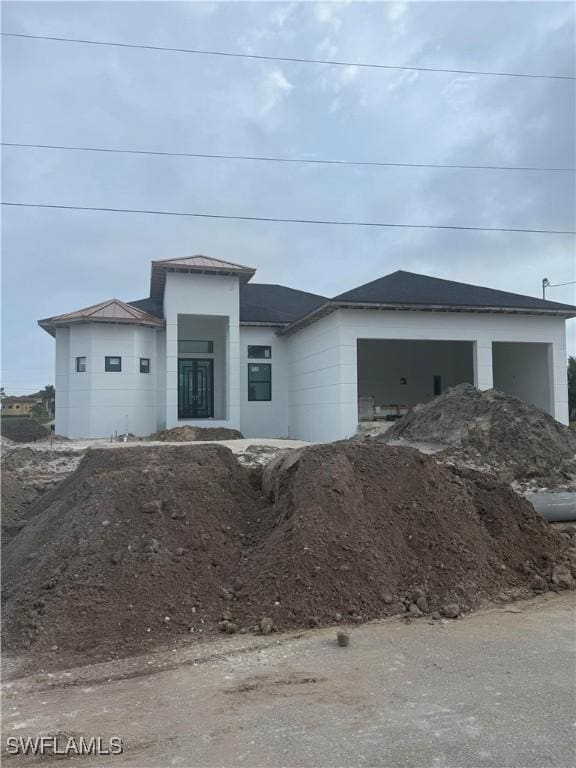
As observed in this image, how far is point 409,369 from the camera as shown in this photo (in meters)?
26.4

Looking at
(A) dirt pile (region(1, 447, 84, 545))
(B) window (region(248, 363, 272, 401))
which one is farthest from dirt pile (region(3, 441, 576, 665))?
(B) window (region(248, 363, 272, 401))

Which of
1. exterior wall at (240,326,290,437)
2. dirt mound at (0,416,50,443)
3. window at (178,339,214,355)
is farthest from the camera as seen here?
window at (178,339,214,355)

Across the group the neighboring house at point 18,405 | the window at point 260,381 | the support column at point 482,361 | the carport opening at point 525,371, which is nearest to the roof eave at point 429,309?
the support column at point 482,361

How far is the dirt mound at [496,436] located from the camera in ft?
38.3

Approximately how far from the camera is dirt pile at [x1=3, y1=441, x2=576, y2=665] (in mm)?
5293

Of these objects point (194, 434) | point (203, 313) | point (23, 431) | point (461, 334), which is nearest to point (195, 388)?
point (203, 313)

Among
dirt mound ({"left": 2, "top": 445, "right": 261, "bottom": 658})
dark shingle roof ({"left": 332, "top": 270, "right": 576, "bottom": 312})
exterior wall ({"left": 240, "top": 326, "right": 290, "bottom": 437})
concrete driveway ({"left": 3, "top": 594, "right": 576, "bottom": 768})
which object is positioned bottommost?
concrete driveway ({"left": 3, "top": 594, "right": 576, "bottom": 768})

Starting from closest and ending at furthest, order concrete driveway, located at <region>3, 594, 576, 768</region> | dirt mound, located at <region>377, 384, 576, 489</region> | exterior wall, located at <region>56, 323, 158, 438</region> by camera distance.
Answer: concrete driveway, located at <region>3, 594, 576, 768</region>
dirt mound, located at <region>377, 384, 576, 489</region>
exterior wall, located at <region>56, 323, 158, 438</region>

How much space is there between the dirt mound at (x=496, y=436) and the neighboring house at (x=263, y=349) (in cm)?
321

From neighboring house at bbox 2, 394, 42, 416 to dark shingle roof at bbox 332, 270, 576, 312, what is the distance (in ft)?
128

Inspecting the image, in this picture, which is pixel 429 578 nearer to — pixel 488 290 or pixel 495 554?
pixel 495 554

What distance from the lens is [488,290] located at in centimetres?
2047

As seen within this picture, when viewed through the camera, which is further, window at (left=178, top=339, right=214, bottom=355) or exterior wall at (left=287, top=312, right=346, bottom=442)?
window at (left=178, top=339, right=214, bottom=355)

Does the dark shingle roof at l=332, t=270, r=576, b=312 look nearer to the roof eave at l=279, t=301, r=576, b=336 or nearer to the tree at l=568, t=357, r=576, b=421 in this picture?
the roof eave at l=279, t=301, r=576, b=336
